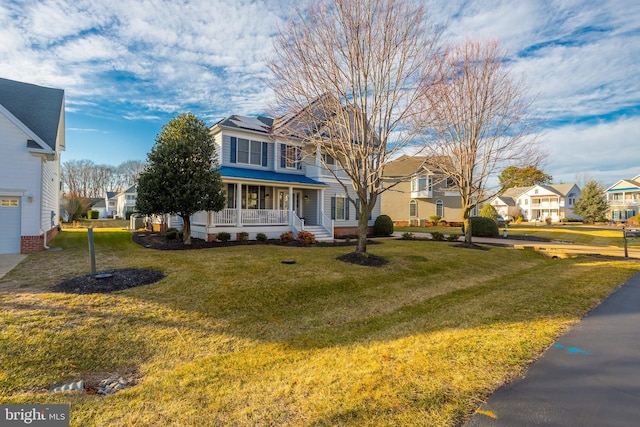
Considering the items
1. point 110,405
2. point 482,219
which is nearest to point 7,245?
point 110,405

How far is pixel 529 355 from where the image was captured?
398 cm

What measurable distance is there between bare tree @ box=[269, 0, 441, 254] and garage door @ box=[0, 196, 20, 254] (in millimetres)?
10922

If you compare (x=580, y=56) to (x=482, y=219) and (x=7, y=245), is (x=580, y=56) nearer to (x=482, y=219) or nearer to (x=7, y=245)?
(x=482, y=219)

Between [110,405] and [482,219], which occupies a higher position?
[482,219]

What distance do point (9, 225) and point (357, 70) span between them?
14050mm

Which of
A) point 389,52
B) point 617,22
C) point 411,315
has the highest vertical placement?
point 617,22

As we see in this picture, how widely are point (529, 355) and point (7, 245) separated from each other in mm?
16346

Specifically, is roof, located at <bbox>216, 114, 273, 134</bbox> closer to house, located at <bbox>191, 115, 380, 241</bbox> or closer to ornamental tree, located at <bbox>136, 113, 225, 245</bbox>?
house, located at <bbox>191, 115, 380, 241</bbox>

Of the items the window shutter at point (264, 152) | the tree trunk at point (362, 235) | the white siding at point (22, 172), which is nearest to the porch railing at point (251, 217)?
the window shutter at point (264, 152)

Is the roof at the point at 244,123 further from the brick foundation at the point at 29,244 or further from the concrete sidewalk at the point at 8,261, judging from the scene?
the concrete sidewalk at the point at 8,261

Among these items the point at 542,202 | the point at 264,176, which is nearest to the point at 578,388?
the point at 264,176
